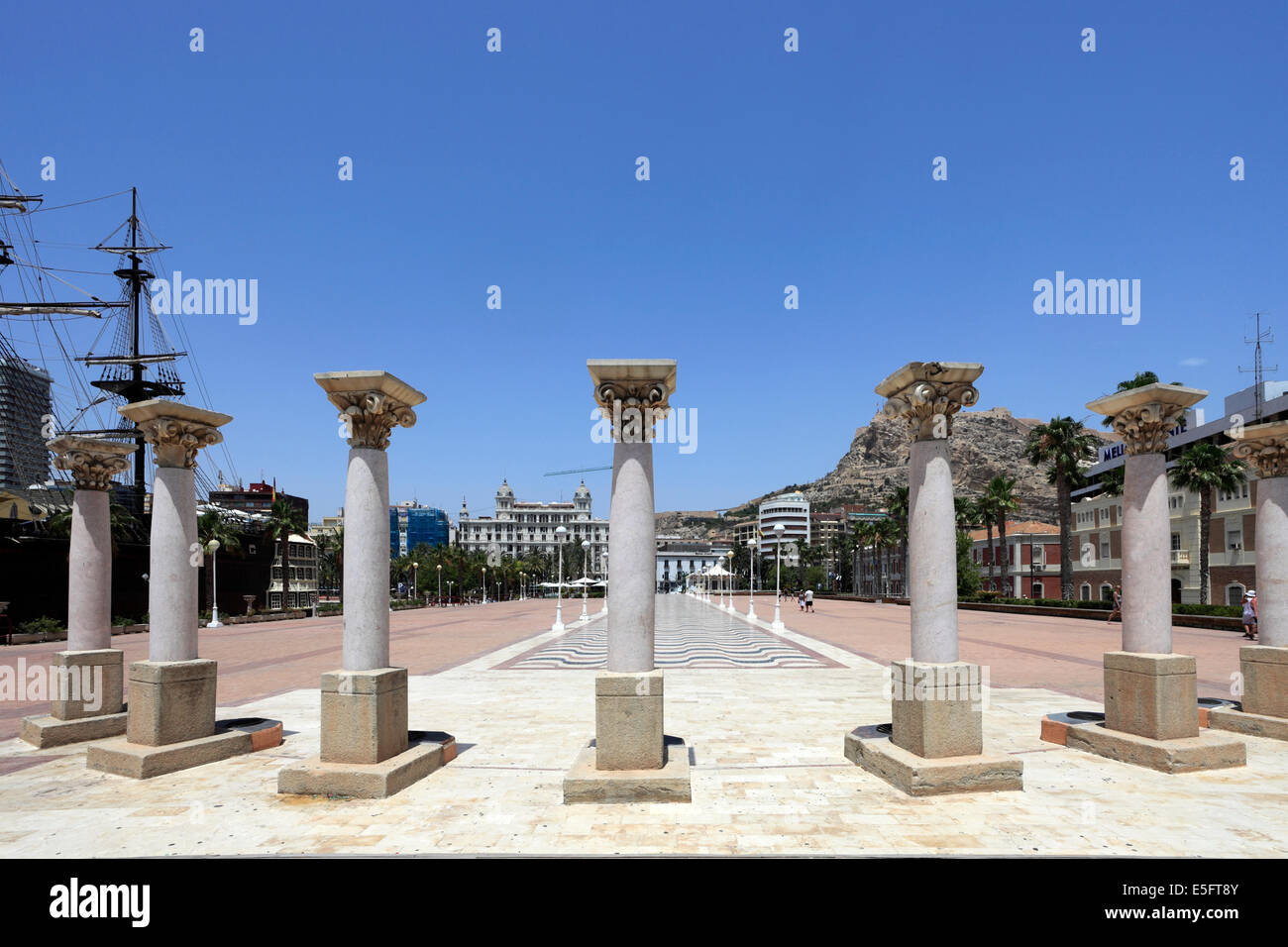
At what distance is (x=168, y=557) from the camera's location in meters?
7.88

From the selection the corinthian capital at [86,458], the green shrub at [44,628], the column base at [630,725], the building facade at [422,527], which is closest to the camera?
the column base at [630,725]

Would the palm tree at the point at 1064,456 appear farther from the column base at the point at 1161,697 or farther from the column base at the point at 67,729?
the column base at the point at 67,729

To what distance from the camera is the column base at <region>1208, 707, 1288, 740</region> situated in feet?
28.2

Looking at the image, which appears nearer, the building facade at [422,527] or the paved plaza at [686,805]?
the paved plaza at [686,805]

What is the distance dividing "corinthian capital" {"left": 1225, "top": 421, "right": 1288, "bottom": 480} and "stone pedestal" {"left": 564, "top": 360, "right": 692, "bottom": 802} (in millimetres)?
7648

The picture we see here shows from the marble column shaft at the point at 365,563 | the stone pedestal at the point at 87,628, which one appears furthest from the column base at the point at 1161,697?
the stone pedestal at the point at 87,628

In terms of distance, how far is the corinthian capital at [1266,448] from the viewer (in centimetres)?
899

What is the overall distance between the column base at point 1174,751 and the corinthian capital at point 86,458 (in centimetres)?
1171

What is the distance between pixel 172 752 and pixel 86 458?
4122 millimetres

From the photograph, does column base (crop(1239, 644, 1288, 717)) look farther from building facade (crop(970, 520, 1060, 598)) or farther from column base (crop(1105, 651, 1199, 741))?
building facade (crop(970, 520, 1060, 598))

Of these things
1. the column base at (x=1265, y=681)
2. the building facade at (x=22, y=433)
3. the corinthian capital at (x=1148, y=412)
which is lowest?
the column base at (x=1265, y=681)

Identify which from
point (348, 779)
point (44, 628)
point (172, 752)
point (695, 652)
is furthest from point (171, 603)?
point (44, 628)

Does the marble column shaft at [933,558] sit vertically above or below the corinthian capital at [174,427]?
below
